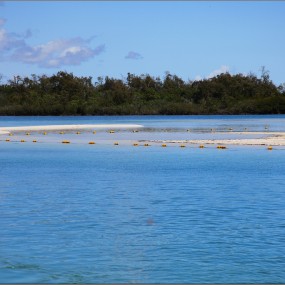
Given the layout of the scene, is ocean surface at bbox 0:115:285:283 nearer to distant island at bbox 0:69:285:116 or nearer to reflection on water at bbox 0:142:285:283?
reflection on water at bbox 0:142:285:283

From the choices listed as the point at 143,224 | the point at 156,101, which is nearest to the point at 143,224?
the point at 143,224

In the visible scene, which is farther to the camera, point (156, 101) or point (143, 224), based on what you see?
point (156, 101)

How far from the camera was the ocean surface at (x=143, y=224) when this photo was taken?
14148 mm

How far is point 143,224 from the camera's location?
18703 mm

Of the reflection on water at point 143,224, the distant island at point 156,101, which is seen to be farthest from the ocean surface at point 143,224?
the distant island at point 156,101

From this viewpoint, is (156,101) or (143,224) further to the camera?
(156,101)

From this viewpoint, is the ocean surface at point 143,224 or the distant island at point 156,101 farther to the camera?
the distant island at point 156,101

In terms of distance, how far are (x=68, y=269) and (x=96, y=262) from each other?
0.71 metres

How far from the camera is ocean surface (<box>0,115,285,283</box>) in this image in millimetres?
14148

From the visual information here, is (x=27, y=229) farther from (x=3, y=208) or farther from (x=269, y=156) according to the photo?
(x=269, y=156)

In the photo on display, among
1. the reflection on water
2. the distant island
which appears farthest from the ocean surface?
the distant island

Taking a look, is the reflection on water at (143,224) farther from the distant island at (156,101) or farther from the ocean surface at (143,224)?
the distant island at (156,101)

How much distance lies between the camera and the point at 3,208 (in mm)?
21312

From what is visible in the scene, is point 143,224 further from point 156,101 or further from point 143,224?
point 156,101
